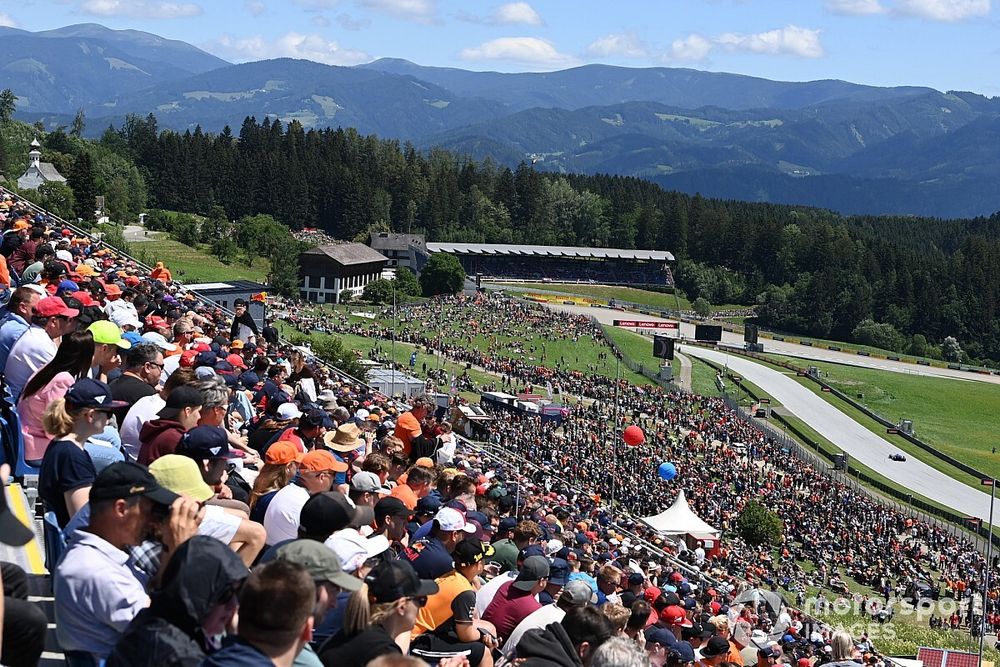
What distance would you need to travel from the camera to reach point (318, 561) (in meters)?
4.91

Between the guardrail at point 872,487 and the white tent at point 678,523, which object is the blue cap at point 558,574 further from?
the guardrail at point 872,487

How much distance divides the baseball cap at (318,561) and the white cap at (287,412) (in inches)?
237

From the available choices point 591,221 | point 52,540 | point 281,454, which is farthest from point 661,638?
point 591,221

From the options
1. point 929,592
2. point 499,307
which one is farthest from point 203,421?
point 499,307

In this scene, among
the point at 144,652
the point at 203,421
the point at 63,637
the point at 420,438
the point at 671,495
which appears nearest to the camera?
the point at 144,652

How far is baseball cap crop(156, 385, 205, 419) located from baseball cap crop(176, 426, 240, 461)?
0.89 meters

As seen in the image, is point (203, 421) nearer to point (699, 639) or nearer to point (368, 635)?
point (368, 635)

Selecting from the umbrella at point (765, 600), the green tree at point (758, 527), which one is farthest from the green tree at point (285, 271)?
the umbrella at point (765, 600)

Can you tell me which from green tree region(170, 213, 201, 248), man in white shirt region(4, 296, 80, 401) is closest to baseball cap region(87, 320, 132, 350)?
man in white shirt region(4, 296, 80, 401)

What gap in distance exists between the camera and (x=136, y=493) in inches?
207

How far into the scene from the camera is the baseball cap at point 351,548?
248 inches

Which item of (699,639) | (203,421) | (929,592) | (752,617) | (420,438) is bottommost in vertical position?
(929,592)

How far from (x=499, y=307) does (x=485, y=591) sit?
7632 centimetres

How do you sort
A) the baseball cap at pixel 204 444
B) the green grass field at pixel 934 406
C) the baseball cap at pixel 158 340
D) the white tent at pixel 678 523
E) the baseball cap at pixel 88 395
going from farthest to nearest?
the green grass field at pixel 934 406, the white tent at pixel 678 523, the baseball cap at pixel 158 340, the baseball cap at pixel 204 444, the baseball cap at pixel 88 395
